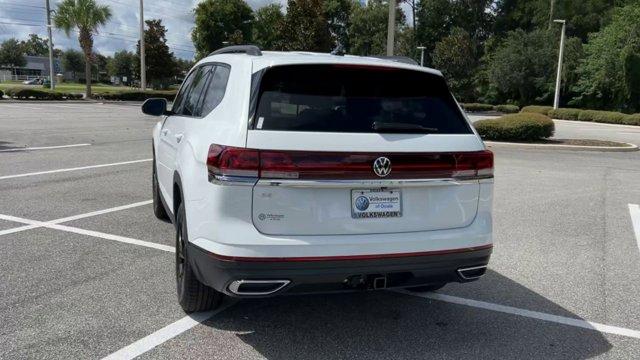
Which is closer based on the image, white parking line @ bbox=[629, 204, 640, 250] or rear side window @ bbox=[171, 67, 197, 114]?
rear side window @ bbox=[171, 67, 197, 114]

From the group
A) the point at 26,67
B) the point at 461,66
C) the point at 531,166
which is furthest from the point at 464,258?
the point at 26,67

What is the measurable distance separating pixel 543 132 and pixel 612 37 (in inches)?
1065

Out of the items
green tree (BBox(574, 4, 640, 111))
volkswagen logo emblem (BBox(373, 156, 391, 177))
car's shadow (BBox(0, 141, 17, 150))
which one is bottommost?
car's shadow (BBox(0, 141, 17, 150))

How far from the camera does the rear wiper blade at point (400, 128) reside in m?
3.40

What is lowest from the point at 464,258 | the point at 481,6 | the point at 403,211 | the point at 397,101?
the point at 464,258

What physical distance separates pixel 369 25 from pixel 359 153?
72271mm

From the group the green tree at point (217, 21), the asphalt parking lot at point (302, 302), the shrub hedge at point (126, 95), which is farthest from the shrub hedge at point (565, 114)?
the green tree at point (217, 21)

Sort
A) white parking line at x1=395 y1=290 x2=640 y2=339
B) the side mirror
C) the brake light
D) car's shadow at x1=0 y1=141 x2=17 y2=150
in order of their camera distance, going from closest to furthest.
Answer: the brake light
white parking line at x1=395 y1=290 x2=640 y2=339
the side mirror
car's shadow at x1=0 y1=141 x2=17 y2=150

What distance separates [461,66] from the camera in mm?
57781

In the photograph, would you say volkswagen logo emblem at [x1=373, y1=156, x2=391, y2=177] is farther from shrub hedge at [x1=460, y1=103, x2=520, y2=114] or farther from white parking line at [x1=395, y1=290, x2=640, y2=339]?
shrub hedge at [x1=460, y1=103, x2=520, y2=114]

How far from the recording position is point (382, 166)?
129 inches

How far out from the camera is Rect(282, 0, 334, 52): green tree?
46938mm

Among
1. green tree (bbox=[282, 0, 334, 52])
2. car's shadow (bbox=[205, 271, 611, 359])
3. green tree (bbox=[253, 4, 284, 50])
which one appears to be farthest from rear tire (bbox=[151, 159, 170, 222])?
green tree (bbox=[253, 4, 284, 50])

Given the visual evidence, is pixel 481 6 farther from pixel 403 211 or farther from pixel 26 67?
pixel 26 67
